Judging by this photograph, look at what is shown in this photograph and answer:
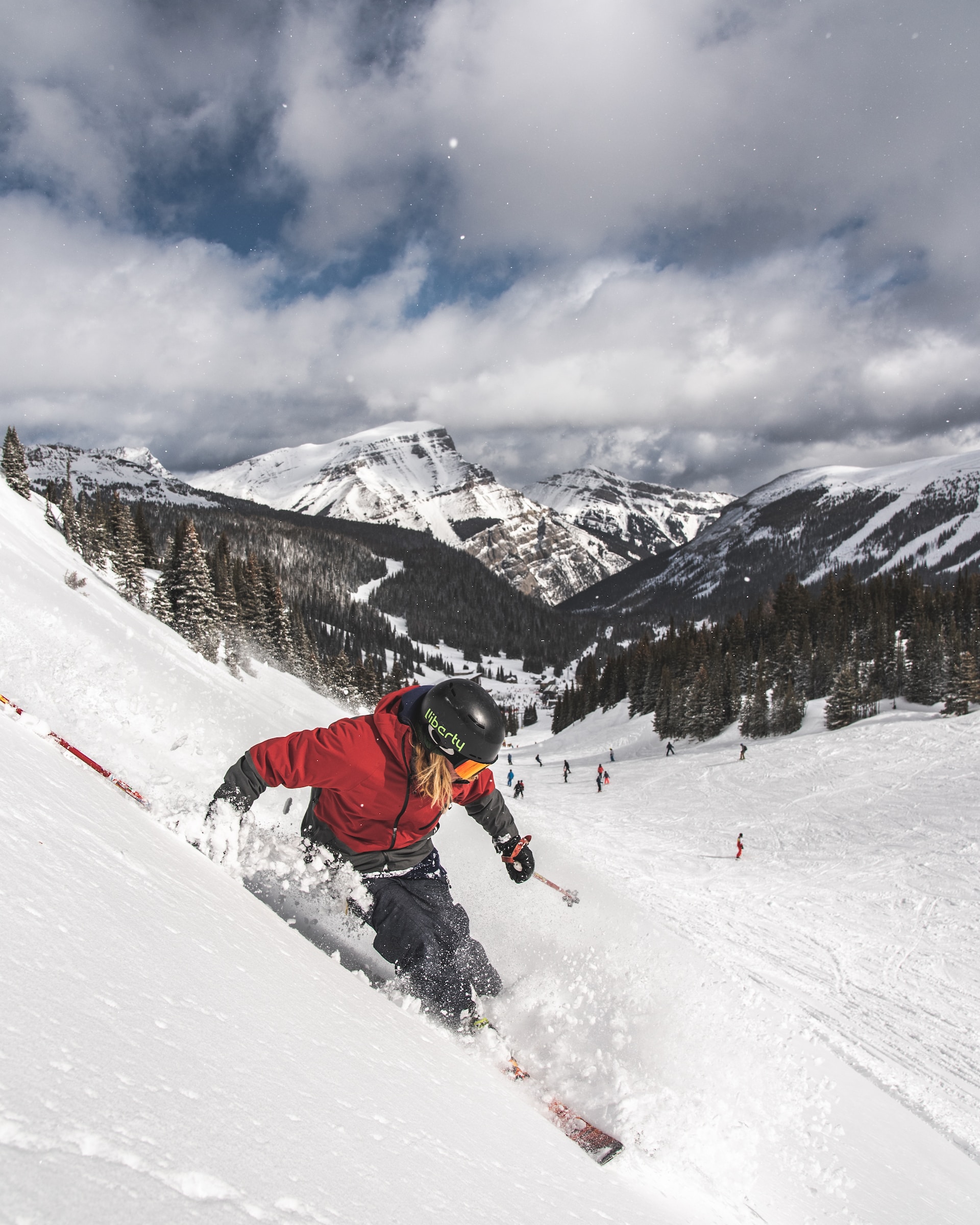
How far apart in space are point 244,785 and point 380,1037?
6.77ft

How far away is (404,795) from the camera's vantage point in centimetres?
461

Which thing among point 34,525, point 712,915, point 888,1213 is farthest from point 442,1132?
point 34,525

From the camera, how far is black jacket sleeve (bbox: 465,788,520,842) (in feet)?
18.0

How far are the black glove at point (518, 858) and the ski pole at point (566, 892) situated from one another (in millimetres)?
688

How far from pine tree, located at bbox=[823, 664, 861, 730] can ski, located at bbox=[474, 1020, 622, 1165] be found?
4033 centimetres

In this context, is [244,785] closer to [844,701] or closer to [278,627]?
[844,701]

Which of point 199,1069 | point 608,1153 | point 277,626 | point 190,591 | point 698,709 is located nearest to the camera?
point 199,1069

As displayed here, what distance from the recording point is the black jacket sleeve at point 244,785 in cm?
450

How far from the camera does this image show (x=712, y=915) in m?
13.5

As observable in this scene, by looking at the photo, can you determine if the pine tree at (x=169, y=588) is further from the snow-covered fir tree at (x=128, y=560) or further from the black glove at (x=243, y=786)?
the black glove at (x=243, y=786)

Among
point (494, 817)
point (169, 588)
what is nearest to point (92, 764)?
point (494, 817)

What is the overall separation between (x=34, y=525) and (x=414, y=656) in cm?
12514

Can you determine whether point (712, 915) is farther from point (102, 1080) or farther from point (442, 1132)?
point (102, 1080)

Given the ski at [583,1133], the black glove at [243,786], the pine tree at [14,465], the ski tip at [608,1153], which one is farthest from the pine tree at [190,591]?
the ski tip at [608,1153]
